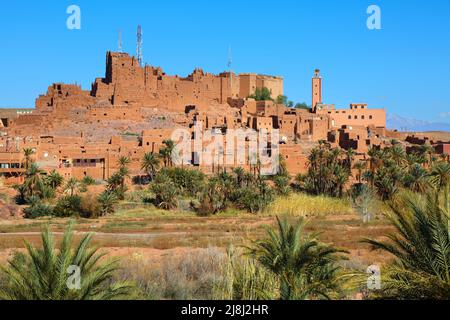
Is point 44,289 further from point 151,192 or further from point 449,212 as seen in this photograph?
point 151,192

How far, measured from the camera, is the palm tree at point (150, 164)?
120ft

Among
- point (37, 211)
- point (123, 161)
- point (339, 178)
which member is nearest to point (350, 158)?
point (339, 178)

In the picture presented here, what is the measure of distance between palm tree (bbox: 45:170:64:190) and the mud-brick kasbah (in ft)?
3.58

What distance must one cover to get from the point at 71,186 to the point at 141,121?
52.6 ft

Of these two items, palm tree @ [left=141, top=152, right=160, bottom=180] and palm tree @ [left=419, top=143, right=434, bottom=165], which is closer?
palm tree @ [left=141, top=152, right=160, bottom=180]

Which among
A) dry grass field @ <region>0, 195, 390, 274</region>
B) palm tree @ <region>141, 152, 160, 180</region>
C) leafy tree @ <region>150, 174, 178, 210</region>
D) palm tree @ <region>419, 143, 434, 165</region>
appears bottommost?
dry grass field @ <region>0, 195, 390, 274</region>

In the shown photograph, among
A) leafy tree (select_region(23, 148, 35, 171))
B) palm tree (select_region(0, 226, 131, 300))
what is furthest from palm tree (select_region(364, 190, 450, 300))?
leafy tree (select_region(23, 148, 35, 171))

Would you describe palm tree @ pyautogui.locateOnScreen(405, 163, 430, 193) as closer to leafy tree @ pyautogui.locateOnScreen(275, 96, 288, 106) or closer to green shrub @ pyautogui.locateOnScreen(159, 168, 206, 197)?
green shrub @ pyautogui.locateOnScreen(159, 168, 206, 197)

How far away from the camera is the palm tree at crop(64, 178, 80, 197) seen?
3241 cm

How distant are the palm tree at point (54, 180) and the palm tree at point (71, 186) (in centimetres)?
52

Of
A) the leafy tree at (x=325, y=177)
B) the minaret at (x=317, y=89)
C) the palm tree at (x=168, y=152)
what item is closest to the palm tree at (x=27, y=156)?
the palm tree at (x=168, y=152)

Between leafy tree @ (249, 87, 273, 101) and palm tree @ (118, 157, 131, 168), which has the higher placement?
leafy tree @ (249, 87, 273, 101)

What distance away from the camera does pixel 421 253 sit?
788 centimetres

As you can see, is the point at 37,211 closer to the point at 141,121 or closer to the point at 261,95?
the point at 141,121
